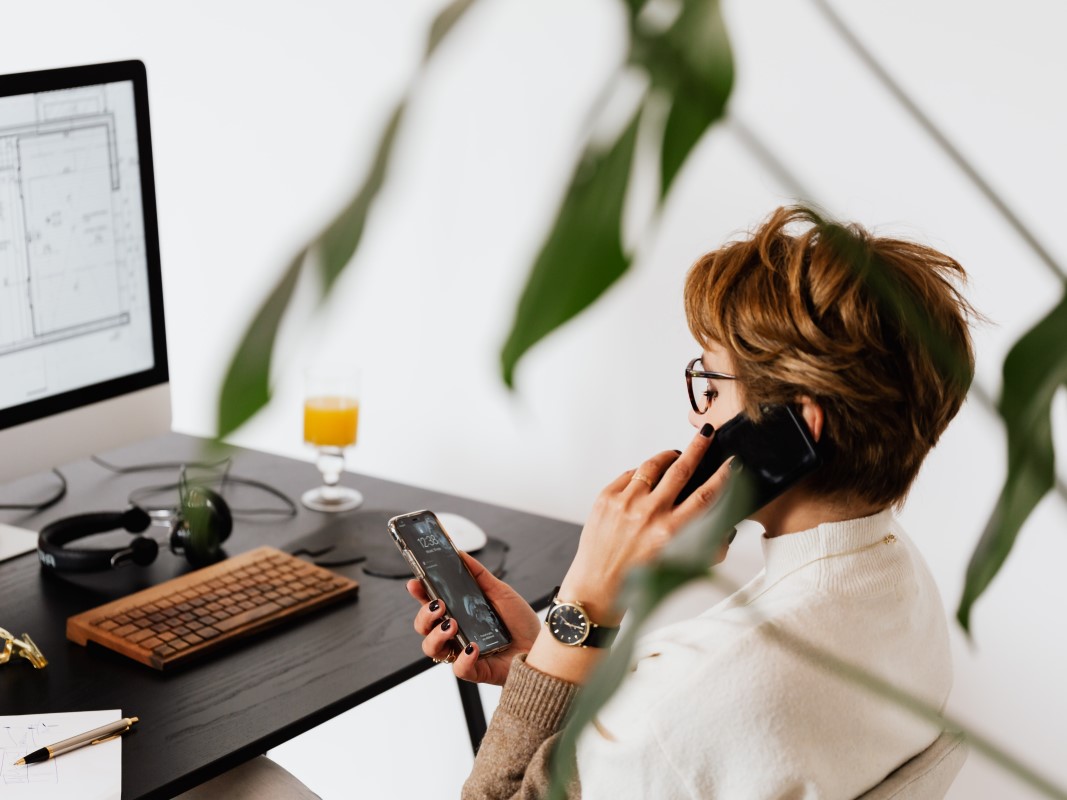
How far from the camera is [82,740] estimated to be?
1036 mm

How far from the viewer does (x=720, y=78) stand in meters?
0.21

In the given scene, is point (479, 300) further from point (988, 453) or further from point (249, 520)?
point (988, 453)

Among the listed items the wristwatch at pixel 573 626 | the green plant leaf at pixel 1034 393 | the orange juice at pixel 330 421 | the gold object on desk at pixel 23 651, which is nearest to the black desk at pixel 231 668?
the gold object on desk at pixel 23 651

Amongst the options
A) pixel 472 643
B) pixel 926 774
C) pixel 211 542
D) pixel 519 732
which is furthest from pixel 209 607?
pixel 926 774

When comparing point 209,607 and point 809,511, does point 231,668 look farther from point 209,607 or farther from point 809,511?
point 809,511

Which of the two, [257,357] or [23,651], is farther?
[23,651]

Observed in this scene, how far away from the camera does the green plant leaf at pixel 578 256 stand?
20 centimetres

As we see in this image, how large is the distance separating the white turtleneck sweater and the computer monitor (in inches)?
32.8

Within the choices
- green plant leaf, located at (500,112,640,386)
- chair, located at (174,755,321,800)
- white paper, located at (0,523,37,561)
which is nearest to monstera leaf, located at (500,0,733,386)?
green plant leaf, located at (500,112,640,386)

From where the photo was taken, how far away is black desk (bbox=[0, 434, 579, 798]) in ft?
3.48

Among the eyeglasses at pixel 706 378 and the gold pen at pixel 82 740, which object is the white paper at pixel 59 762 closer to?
the gold pen at pixel 82 740

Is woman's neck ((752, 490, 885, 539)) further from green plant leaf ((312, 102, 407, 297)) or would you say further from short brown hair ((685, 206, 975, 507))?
green plant leaf ((312, 102, 407, 297))

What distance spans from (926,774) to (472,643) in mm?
463

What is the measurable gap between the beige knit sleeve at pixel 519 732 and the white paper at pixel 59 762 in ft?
0.98
